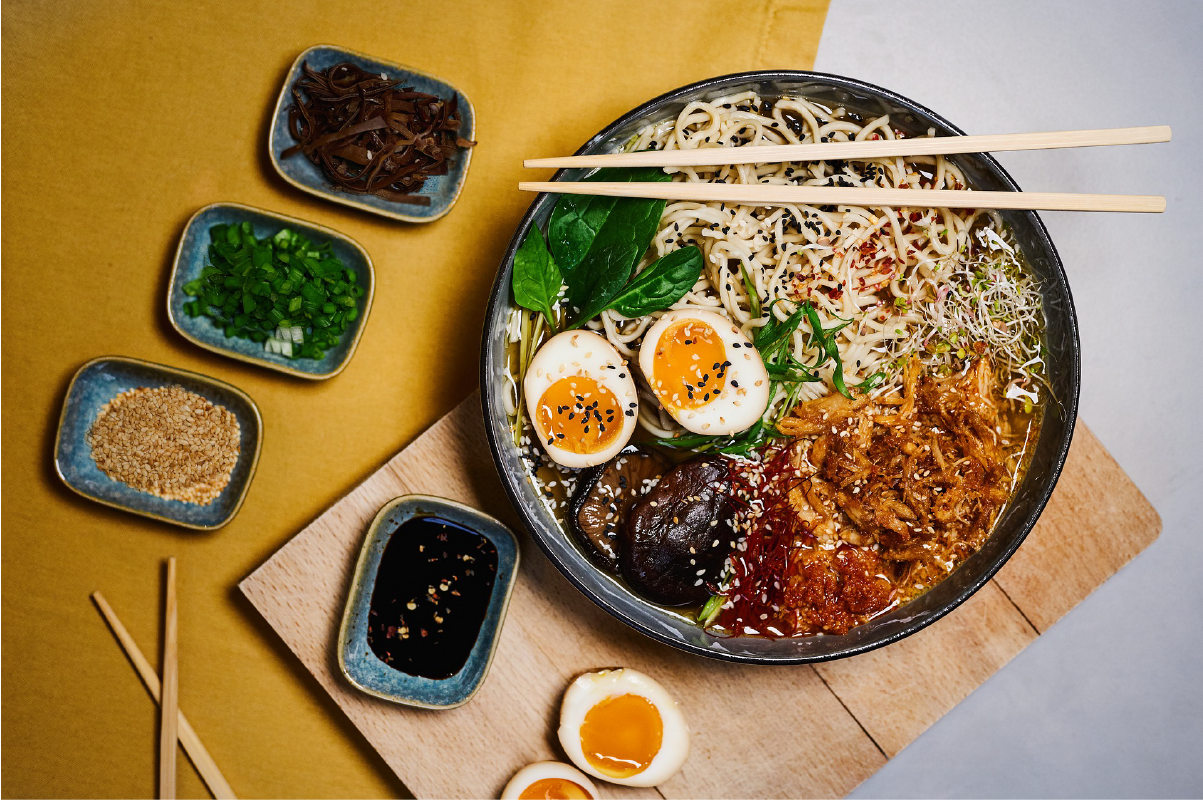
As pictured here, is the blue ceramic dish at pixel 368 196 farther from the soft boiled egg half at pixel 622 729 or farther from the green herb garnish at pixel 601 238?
the soft boiled egg half at pixel 622 729

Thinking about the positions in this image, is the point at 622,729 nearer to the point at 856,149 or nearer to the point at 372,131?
the point at 856,149

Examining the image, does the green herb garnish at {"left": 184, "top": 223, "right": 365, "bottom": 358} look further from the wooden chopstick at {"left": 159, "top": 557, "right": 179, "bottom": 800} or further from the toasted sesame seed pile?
the wooden chopstick at {"left": 159, "top": 557, "right": 179, "bottom": 800}

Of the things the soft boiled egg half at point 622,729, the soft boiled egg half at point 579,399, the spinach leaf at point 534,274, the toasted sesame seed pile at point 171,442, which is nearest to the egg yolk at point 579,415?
the soft boiled egg half at point 579,399

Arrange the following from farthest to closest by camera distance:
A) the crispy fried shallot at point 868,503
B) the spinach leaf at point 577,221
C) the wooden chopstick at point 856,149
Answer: the crispy fried shallot at point 868,503
the spinach leaf at point 577,221
the wooden chopstick at point 856,149

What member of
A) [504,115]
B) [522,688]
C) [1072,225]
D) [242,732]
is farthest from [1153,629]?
[242,732]

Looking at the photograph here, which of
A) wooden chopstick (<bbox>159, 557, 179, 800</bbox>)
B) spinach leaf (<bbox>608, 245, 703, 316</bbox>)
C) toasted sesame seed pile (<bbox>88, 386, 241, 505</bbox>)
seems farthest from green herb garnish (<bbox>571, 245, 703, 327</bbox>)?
wooden chopstick (<bbox>159, 557, 179, 800</bbox>)
